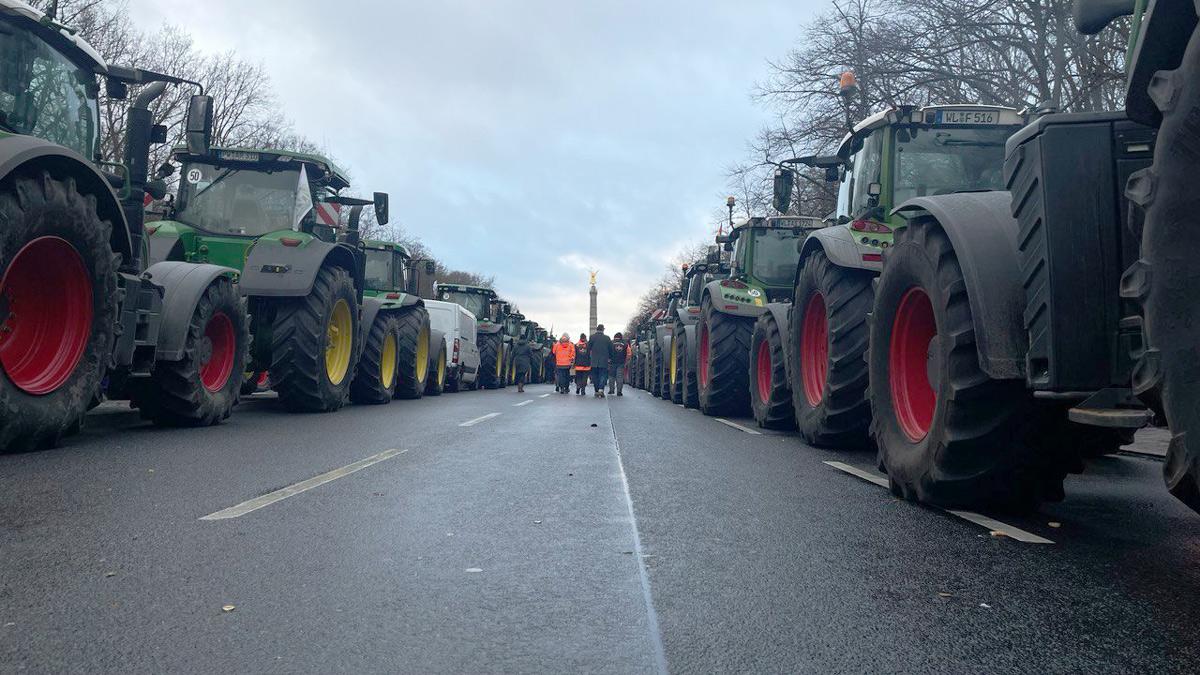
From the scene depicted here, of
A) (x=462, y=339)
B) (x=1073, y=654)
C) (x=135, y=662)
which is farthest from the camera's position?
(x=462, y=339)

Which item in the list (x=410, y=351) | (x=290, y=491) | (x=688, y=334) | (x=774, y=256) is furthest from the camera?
(x=410, y=351)

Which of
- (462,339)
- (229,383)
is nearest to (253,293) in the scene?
(229,383)

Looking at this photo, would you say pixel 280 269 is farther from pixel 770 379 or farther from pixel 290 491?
pixel 290 491

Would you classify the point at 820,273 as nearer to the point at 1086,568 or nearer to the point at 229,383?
the point at 1086,568

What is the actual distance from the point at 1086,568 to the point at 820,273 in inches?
190

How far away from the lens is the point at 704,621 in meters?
2.74

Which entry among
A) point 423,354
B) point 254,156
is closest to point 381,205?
point 254,156

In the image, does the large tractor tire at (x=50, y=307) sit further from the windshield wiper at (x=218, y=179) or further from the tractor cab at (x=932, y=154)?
the tractor cab at (x=932, y=154)

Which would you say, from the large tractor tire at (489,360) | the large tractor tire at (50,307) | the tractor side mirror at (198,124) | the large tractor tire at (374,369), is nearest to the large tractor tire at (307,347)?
the large tractor tire at (374,369)

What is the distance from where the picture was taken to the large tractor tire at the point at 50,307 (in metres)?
5.71

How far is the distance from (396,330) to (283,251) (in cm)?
479

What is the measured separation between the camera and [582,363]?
2403cm

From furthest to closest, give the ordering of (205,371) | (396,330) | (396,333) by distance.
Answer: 1. (396,333)
2. (396,330)
3. (205,371)

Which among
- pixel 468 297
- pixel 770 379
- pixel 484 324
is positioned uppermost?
pixel 468 297
